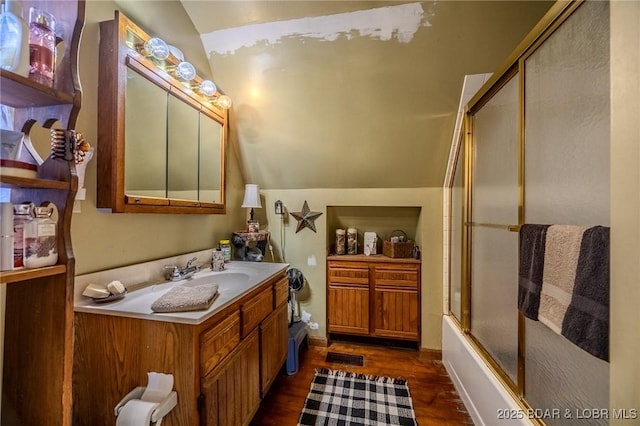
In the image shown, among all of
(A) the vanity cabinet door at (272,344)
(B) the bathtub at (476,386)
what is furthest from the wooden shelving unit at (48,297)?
(B) the bathtub at (476,386)

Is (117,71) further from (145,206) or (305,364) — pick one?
(305,364)

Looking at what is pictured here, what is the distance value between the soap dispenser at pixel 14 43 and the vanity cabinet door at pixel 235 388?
1.13 metres

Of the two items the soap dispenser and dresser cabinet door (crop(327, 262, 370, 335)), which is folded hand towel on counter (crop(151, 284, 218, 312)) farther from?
dresser cabinet door (crop(327, 262, 370, 335))

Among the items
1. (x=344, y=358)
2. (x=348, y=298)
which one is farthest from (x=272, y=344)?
(x=348, y=298)

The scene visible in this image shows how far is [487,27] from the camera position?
1540 millimetres

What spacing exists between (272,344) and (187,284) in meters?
0.67

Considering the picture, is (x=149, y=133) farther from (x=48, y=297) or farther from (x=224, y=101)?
(x=48, y=297)

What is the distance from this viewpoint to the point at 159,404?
94 centimetres

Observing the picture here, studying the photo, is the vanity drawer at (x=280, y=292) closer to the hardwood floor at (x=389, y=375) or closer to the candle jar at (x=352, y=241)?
the hardwood floor at (x=389, y=375)

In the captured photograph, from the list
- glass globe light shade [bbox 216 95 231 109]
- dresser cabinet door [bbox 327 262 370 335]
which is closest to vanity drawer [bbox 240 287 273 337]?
dresser cabinet door [bbox 327 262 370 335]

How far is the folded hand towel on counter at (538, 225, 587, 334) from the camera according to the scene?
0.84 metres

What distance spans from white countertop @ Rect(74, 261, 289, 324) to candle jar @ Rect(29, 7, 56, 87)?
81cm

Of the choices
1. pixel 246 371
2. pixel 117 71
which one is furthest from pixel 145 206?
pixel 246 371

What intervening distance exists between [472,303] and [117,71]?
2.44 m
